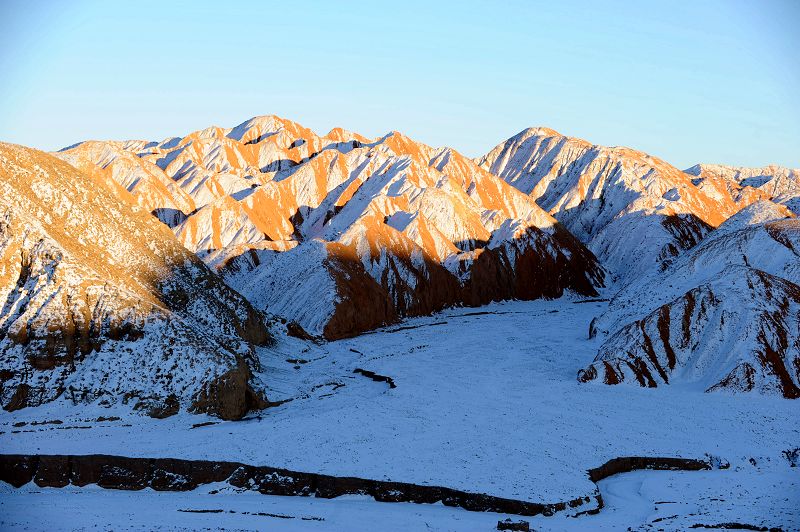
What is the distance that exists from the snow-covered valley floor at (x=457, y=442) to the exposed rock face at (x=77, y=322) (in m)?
1.64

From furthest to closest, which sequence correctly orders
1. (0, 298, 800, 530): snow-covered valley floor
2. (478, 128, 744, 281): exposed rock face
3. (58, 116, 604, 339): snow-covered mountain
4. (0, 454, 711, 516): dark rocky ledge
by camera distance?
(478, 128, 744, 281): exposed rock face < (58, 116, 604, 339): snow-covered mountain < (0, 454, 711, 516): dark rocky ledge < (0, 298, 800, 530): snow-covered valley floor

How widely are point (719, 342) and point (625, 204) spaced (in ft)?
377

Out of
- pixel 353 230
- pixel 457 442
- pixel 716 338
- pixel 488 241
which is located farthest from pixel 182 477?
pixel 488 241

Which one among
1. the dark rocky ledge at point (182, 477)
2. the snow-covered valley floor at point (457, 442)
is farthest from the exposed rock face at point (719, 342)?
the dark rocky ledge at point (182, 477)

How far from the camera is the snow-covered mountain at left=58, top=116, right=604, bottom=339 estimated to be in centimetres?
9394

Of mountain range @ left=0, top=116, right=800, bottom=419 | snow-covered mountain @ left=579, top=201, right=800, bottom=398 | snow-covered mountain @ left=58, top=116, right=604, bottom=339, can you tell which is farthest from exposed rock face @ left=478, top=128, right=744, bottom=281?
snow-covered mountain @ left=579, top=201, right=800, bottom=398

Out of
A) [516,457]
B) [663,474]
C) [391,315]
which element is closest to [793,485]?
[663,474]

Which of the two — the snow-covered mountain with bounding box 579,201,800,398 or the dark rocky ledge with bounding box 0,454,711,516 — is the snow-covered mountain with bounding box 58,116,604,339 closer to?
the snow-covered mountain with bounding box 579,201,800,398

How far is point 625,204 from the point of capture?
170 m

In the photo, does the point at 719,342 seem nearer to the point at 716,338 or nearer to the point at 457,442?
the point at 716,338

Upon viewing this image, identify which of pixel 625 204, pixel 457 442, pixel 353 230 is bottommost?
pixel 457 442

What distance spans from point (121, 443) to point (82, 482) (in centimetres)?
330

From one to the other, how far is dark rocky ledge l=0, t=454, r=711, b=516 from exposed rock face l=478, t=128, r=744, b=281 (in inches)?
4149

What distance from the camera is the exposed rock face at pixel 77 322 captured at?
45.6 metres
